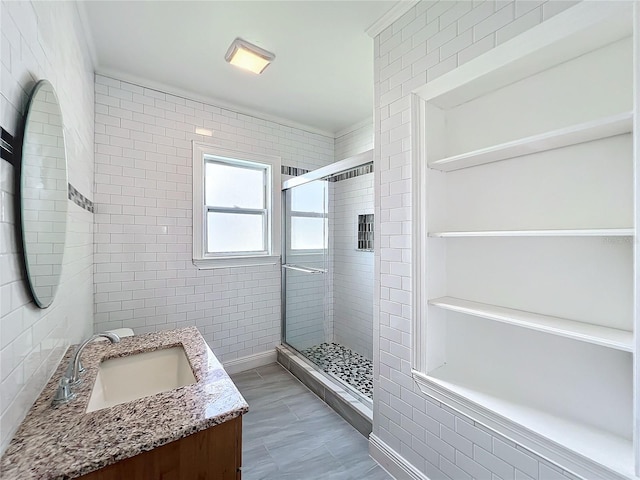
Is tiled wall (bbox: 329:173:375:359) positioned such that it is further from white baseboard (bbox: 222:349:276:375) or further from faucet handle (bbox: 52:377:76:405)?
faucet handle (bbox: 52:377:76:405)

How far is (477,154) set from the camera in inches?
52.1

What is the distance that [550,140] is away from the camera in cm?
115

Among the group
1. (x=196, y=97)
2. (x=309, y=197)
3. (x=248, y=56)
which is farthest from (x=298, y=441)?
(x=196, y=97)

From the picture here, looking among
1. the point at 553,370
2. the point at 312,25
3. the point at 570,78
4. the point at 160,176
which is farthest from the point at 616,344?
the point at 160,176

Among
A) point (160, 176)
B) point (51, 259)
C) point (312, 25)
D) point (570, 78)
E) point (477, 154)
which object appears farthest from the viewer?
point (160, 176)

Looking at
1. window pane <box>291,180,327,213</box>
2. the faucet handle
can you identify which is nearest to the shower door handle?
window pane <box>291,180,327,213</box>

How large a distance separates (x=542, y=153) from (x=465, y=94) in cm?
49

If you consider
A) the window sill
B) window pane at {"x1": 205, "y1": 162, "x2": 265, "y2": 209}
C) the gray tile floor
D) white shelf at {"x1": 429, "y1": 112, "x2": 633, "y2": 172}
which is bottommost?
the gray tile floor

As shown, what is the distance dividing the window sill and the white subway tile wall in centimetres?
164

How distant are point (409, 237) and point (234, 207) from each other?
2.02 m

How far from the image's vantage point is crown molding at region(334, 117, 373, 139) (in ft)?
10.4

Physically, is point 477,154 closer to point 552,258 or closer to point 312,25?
point 552,258

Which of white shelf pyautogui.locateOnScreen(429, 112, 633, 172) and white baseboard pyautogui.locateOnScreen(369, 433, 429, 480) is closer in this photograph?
white shelf pyautogui.locateOnScreen(429, 112, 633, 172)

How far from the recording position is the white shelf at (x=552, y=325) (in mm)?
965
